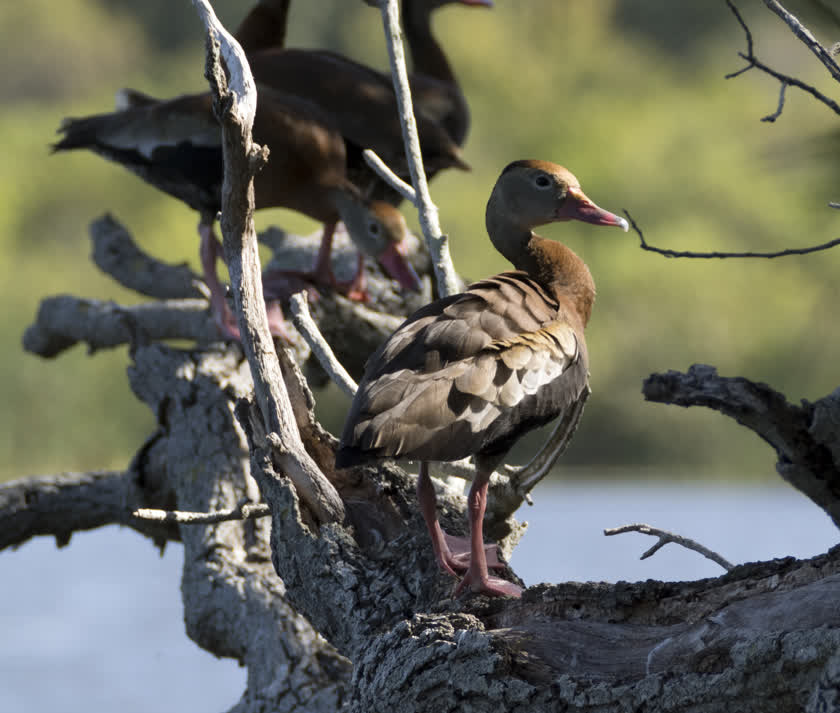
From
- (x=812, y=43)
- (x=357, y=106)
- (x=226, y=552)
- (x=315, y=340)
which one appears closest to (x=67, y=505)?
(x=226, y=552)

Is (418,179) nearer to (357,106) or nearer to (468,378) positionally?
(468,378)

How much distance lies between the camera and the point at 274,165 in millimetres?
2455

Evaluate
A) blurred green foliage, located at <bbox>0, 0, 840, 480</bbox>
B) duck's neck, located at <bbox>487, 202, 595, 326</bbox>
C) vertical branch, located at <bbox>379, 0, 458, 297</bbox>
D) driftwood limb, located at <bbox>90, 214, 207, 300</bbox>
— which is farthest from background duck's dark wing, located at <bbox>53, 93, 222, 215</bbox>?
blurred green foliage, located at <bbox>0, 0, 840, 480</bbox>

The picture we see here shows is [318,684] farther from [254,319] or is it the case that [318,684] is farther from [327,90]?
[327,90]

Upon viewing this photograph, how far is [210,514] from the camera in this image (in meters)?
1.35

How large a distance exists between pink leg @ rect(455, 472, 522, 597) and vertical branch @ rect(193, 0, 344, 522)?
5.6 inches

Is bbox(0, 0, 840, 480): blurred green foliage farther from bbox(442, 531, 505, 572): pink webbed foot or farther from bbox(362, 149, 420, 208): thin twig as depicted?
bbox(442, 531, 505, 572): pink webbed foot

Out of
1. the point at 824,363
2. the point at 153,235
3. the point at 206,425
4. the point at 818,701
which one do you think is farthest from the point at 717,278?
the point at 818,701

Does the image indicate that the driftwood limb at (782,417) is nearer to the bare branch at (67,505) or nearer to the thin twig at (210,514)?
the thin twig at (210,514)

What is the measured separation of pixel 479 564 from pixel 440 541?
6cm

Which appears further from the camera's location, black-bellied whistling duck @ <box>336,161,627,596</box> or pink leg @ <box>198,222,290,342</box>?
pink leg @ <box>198,222,290,342</box>

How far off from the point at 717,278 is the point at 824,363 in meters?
0.90

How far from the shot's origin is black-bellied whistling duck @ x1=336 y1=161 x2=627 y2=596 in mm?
1133

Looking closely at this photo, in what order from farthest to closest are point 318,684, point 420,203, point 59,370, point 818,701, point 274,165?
point 59,370 < point 274,165 < point 318,684 < point 420,203 < point 818,701
